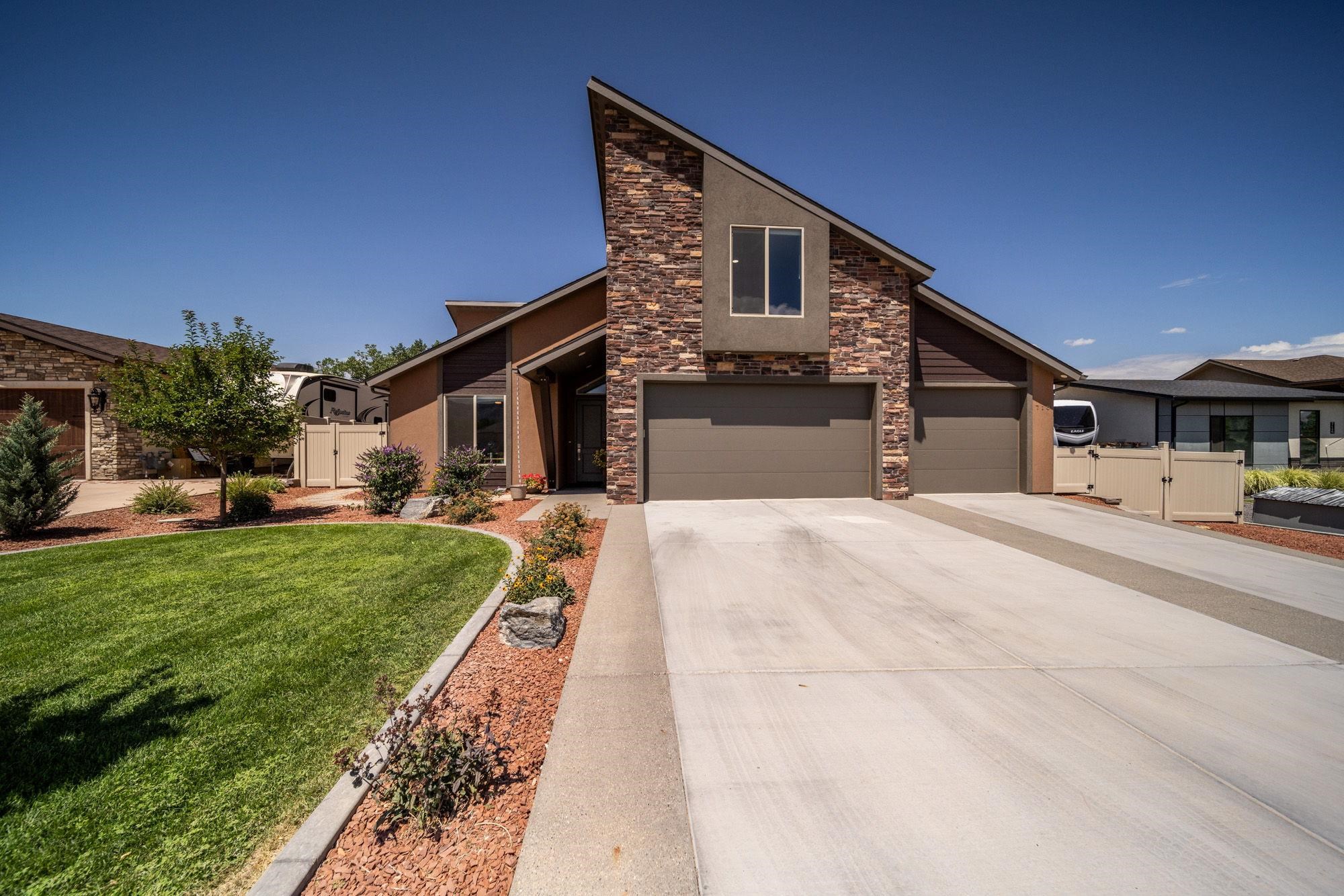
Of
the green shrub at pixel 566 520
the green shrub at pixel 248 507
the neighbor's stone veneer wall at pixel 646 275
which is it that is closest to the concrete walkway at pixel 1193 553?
the neighbor's stone veneer wall at pixel 646 275

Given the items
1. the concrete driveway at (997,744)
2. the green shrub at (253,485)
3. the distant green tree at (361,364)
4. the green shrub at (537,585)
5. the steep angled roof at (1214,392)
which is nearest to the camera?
the concrete driveway at (997,744)

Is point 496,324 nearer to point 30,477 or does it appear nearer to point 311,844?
point 30,477

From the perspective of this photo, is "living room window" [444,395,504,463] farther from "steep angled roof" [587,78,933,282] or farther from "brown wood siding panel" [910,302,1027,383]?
"brown wood siding panel" [910,302,1027,383]

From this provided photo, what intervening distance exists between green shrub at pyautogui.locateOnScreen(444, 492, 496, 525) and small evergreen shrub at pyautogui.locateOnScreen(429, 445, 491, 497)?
0.70 m

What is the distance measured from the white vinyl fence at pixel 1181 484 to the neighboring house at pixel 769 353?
1424 mm

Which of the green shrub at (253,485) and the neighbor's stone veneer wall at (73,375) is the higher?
the neighbor's stone veneer wall at (73,375)

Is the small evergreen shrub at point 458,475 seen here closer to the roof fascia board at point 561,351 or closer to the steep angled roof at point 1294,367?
the roof fascia board at point 561,351

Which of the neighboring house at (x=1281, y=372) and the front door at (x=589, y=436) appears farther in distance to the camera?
the neighboring house at (x=1281, y=372)

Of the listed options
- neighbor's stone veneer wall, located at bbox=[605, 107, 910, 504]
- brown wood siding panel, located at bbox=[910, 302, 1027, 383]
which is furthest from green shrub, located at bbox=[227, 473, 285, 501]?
brown wood siding panel, located at bbox=[910, 302, 1027, 383]

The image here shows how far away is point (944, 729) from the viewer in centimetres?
300

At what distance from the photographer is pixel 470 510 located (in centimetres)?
968

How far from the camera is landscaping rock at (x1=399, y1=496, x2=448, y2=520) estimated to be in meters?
10.1

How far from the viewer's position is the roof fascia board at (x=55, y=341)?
50.0 ft

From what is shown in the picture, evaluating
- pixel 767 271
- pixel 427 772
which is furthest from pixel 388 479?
pixel 427 772
